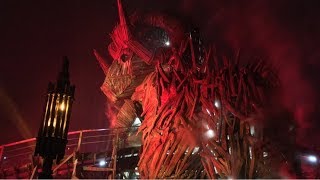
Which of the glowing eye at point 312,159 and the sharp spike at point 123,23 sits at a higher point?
the sharp spike at point 123,23

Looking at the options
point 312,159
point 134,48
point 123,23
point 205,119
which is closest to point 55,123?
point 205,119

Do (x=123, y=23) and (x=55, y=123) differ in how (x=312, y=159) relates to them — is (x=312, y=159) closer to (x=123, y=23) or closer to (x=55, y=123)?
(x=55, y=123)

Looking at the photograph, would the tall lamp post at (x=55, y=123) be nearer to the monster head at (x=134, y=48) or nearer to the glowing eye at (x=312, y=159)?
the glowing eye at (x=312, y=159)

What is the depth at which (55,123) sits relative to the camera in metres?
8.43

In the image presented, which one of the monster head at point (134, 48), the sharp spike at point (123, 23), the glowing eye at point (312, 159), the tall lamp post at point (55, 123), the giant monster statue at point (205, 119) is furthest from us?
the sharp spike at point (123, 23)

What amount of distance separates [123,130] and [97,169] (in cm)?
350

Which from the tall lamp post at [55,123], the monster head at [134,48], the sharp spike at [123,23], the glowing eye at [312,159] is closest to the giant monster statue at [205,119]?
the glowing eye at [312,159]

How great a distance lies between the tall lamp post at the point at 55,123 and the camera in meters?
7.82

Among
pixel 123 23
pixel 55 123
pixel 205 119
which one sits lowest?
pixel 55 123

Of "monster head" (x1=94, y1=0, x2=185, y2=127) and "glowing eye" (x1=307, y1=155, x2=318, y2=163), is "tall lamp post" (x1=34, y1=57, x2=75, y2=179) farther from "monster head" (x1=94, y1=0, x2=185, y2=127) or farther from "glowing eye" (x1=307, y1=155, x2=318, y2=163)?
"monster head" (x1=94, y1=0, x2=185, y2=127)

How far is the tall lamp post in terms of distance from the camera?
25.6ft

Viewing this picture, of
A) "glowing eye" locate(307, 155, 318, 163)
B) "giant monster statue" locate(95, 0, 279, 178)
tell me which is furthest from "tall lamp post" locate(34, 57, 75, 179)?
"glowing eye" locate(307, 155, 318, 163)

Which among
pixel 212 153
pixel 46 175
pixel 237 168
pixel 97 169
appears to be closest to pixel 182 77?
pixel 212 153

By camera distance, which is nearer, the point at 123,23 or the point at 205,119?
→ the point at 205,119
